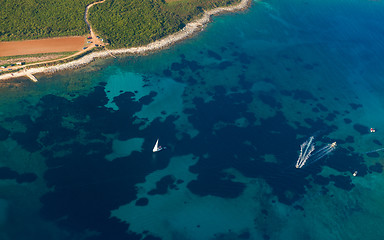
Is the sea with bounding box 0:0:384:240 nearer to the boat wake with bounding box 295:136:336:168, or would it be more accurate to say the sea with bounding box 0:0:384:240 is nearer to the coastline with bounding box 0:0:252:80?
the boat wake with bounding box 295:136:336:168

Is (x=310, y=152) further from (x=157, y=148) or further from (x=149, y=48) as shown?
(x=149, y=48)

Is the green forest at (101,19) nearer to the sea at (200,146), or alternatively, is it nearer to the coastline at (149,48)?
the coastline at (149,48)

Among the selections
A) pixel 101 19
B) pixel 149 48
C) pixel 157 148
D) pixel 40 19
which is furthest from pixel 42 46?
pixel 157 148

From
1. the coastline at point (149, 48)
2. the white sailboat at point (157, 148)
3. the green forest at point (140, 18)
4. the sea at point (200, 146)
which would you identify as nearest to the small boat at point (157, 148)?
the white sailboat at point (157, 148)

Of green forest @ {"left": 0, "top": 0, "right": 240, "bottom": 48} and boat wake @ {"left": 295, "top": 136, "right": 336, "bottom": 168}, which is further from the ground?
green forest @ {"left": 0, "top": 0, "right": 240, "bottom": 48}

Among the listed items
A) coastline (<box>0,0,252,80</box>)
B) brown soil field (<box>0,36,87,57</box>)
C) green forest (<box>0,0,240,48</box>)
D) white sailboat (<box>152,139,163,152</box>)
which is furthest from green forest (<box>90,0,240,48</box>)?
white sailboat (<box>152,139,163,152</box>)

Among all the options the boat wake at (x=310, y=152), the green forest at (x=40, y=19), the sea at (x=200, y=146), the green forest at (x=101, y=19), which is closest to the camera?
the sea at (x=200, y=146)

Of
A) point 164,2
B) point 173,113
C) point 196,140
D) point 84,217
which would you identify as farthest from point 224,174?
point 164,2
